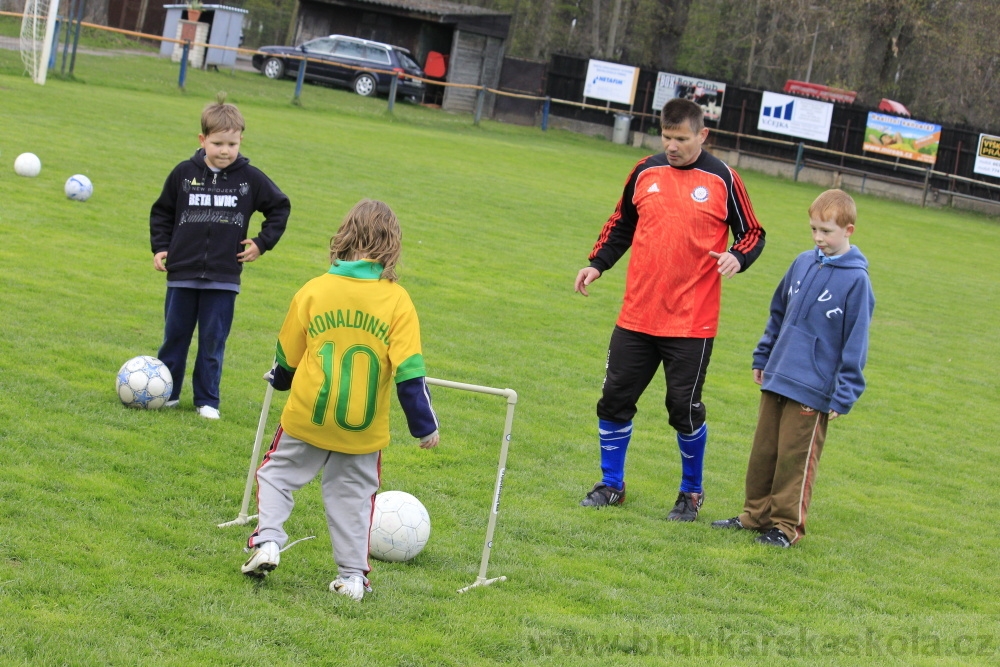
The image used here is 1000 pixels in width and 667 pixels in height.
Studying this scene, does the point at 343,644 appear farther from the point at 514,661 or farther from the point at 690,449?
the point at 690,449

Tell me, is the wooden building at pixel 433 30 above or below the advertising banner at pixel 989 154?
above

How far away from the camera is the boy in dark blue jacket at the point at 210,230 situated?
6281 millimetres

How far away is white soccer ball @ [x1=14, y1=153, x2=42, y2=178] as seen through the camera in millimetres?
12828

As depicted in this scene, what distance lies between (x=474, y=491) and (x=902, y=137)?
2972 centimetres

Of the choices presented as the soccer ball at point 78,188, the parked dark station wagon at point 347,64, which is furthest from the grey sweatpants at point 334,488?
the parked dark station wagon at point 347,64

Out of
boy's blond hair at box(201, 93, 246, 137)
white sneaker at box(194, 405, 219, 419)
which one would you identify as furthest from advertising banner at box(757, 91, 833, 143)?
boy's blond hair at box(201, 93, 246, 137)

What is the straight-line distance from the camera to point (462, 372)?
8.59 meters

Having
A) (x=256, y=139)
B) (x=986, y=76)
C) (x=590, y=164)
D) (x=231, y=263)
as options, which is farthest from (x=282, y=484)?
(x=986, y=76)

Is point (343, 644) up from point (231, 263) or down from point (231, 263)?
down

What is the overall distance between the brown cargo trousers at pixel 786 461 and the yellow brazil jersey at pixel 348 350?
101 inches

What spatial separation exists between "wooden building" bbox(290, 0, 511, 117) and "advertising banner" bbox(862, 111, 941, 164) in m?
12.1

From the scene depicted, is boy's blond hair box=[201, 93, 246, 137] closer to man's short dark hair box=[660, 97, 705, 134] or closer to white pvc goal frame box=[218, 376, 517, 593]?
white pvc goal frame box=[218, 376, 517, 593]

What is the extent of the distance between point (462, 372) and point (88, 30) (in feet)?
105

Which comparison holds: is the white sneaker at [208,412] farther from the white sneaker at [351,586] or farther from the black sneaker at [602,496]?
the white sneaker at [351,586]
